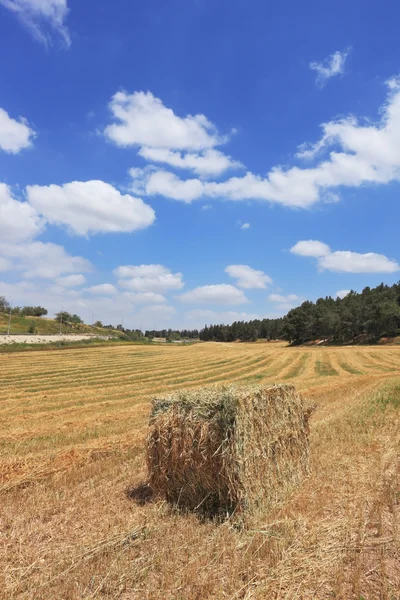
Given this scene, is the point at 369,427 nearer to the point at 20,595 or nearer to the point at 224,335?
the point at 20,595

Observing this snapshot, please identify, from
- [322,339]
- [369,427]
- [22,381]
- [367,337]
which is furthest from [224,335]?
[369,427]

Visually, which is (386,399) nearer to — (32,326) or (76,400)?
(76,400)

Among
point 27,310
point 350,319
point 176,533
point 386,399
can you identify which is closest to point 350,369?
point 386,399

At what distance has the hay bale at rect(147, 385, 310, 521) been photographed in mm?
5188

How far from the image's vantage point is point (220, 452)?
5238 millimetres

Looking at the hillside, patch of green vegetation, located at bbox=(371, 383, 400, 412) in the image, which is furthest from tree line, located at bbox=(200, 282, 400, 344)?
the hillside

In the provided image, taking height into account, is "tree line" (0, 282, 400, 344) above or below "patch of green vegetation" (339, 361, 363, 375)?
above

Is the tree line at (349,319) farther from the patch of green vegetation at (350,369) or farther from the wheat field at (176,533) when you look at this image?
the wheat field at (176,533)

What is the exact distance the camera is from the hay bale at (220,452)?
5188 millimetres

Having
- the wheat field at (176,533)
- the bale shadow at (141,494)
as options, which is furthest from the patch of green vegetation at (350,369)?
the bale shadow at (141,494)

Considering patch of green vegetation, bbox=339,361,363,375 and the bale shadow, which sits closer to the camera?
the bale shadow

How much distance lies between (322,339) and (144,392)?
284ft

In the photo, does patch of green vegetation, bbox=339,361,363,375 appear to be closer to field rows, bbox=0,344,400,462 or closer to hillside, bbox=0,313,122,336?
field rows, bbox=0,344,400,462

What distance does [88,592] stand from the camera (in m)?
3.58
